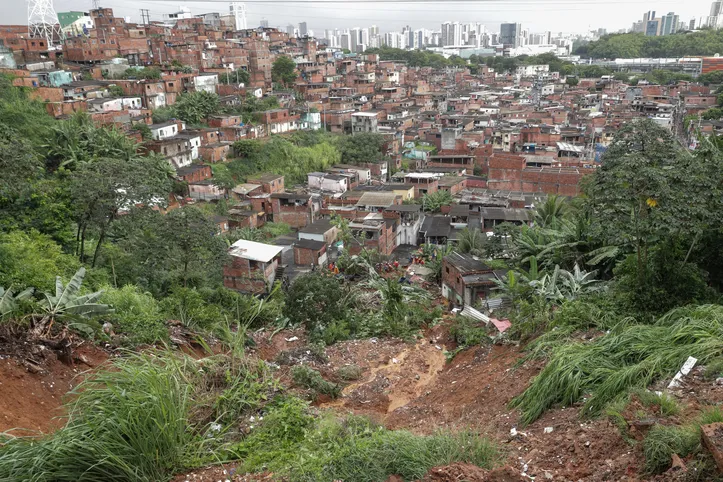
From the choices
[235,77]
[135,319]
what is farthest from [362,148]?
[135,319]

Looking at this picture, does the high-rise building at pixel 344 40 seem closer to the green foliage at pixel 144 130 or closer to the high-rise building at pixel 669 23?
the high-rise building at pixel 669 23

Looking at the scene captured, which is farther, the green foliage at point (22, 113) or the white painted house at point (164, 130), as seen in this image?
the white painted house at point (164, 130)

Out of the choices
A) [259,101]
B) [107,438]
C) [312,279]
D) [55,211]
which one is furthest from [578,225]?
[259,101]

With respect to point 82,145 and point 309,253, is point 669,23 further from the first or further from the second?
point 82,145

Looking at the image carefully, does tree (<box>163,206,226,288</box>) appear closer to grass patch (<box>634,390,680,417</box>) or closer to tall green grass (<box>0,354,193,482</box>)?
tall green grass (<box>0,354,193,482</box>)

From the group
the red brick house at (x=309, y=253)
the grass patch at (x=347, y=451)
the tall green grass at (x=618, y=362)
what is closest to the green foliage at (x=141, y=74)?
the red brick house at (x=309, y=253)
